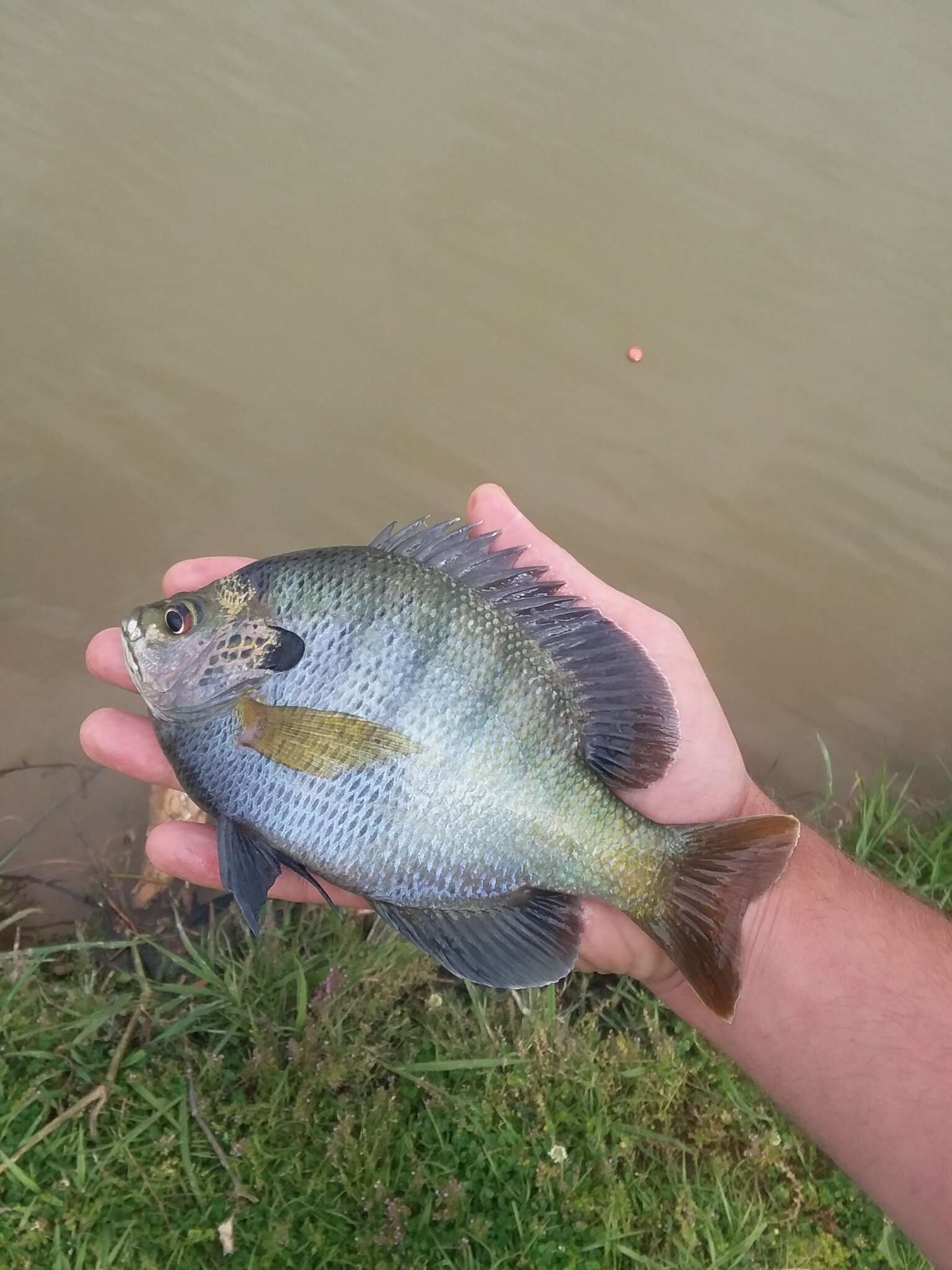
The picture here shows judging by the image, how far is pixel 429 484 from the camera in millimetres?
4062

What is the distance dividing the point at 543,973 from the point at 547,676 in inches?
26.7

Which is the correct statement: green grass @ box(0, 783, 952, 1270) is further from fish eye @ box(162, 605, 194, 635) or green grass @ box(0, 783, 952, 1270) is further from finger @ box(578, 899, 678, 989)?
fish eye @ box(162, 605, 194, 635)

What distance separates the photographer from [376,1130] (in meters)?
2.32

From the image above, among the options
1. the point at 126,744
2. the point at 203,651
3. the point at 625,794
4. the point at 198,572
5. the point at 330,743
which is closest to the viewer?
the point at 330,743

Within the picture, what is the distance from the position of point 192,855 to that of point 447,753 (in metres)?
1.02

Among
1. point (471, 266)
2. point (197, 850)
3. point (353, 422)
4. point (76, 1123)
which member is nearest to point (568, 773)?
point (197, 850)

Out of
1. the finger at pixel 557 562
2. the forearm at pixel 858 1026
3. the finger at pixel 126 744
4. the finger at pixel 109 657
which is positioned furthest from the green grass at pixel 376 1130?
the finger at pixel 557 562

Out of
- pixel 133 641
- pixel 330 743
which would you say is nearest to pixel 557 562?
pixel 330 743

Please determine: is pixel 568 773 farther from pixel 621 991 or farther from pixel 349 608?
pixel 621 991

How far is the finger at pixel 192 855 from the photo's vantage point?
2.36 m

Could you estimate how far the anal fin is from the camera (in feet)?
6.20

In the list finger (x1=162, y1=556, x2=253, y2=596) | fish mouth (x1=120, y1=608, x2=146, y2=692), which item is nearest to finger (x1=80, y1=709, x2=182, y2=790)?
finger (x1=162, y1=556, x2=253, y2=596)

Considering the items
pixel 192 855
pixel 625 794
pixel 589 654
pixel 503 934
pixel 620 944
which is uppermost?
pixel 589 654

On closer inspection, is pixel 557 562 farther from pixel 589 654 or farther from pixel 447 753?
pixel 447 753
